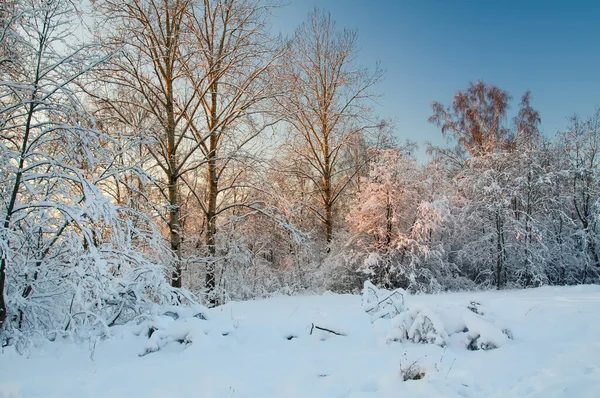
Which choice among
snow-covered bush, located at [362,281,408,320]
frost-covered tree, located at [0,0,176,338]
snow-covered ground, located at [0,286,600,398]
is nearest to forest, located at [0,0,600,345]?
frost-covered tree, located at [0,0,176,338]

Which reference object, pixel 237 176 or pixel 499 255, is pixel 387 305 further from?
pixel 499 255

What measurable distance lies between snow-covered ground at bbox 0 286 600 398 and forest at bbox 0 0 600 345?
0.72 meters

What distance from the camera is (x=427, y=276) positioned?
11.7m

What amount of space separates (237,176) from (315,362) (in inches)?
303

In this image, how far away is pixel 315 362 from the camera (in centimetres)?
350

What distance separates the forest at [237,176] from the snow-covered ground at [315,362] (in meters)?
0.72

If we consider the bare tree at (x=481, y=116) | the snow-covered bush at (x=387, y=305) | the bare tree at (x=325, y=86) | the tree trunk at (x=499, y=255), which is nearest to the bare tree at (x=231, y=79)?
the bare tree at (x=325, y=86)

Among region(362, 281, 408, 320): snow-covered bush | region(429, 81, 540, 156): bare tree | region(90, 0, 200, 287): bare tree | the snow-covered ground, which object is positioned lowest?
the snow-covered ground

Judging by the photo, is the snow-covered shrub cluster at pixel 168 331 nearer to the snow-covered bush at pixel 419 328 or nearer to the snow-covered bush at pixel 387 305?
the snow-covered bush at pixel 419 328

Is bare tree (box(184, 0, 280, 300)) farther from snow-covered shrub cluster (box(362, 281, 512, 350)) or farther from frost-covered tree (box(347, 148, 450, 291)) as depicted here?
snow-covered shrub cluster (box(362, 281, 512, 350))

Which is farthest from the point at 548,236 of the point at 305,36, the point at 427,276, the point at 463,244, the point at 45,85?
the point at 45,85

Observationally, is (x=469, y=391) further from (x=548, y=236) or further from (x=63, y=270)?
(x=548, y=236)

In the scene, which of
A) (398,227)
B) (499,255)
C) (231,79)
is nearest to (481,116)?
(499,255)

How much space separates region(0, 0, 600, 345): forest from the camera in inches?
152
